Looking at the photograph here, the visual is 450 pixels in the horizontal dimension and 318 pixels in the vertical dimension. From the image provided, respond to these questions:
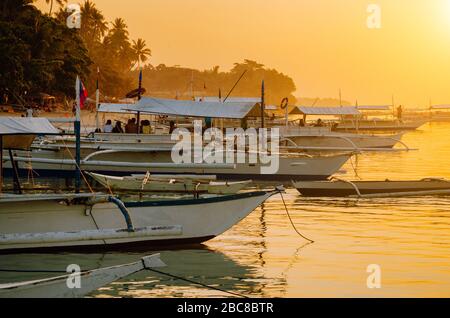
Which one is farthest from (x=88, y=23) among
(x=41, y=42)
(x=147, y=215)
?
(x=147, y=215)

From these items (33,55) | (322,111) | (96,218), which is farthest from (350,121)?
(96,218)

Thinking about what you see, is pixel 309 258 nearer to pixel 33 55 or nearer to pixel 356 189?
pixel 356 189

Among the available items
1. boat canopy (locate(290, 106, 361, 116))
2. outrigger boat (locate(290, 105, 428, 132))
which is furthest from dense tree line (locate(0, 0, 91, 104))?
outrigger boat (locate(290, 105, 428, 132))

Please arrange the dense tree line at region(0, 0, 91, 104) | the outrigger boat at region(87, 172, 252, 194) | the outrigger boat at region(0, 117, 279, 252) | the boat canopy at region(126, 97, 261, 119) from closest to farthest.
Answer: the outrigger boat at region(0, 117, 279, 252)
the outrigger boat at region(87, 172, 252, 194)
the boat canopy at region(126, 97, 261, 119)
the dense tree line at region(0, 0, 91, 104)

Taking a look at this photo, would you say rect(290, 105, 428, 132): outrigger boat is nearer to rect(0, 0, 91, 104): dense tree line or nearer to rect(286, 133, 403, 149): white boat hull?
rect(286, 133, 403, 149): white boat hull

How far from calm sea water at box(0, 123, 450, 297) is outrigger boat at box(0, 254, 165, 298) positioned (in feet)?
1.67

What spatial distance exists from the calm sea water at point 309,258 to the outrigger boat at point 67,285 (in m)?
0.51

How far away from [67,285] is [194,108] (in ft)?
92.6

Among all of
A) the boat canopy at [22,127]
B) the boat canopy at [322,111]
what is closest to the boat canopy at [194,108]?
the boat canopy at [22,127]

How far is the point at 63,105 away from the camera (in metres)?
91.8

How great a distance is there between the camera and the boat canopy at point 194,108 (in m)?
43.1

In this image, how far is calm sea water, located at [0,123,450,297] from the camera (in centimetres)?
1819

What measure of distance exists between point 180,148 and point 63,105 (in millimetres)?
53093
